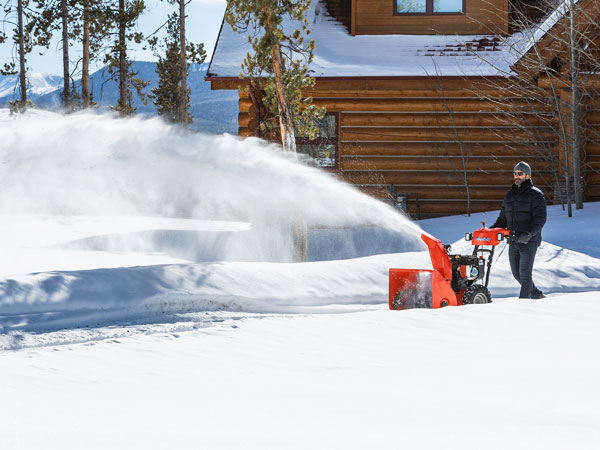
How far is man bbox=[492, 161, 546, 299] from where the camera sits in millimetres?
6617

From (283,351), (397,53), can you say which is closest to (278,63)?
(397,53)

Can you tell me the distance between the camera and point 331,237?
1391 cm

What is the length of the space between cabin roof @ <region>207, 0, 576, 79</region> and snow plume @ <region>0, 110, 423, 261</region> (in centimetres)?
199

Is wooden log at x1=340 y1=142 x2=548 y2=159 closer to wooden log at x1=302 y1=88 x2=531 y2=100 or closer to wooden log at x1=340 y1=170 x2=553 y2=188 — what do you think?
wooden log at x1=340 y1=170 x2=553 y2=188

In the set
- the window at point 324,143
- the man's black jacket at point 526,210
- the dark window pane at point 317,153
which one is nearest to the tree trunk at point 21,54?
the dark window pane at point 317,153

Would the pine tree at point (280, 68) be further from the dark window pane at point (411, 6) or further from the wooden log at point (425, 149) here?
the dark window pane at point (411, 6)

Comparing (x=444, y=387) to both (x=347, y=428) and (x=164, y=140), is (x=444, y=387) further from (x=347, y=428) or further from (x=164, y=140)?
(x=164, y=140)

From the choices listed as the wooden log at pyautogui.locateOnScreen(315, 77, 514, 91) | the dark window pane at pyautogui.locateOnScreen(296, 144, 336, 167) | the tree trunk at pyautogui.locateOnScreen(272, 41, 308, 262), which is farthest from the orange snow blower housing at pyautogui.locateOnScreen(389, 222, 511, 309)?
the dark window pane at pyautogui.locateOnScreen(296, 144, 336, 167)

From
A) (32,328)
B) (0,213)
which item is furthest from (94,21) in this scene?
(32,328)

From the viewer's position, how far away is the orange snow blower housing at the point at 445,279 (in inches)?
247

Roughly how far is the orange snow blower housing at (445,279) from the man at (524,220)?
362 mm

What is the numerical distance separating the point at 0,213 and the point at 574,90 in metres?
12.9

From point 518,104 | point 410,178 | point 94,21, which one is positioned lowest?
point 410,178

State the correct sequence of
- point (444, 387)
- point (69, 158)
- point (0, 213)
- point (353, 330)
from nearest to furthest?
point (444, 387)
point (353, 330)
point (0, 213)
point (69, 158)
